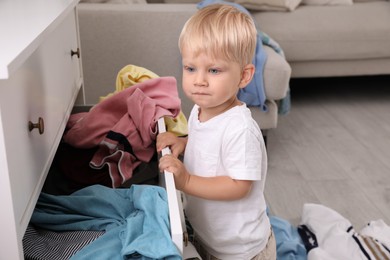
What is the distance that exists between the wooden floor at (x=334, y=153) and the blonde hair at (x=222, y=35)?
84cm

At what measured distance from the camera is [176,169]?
2.97ft

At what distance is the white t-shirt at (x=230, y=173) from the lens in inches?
35.5

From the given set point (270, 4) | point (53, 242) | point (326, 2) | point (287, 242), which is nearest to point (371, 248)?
point (287, 242)

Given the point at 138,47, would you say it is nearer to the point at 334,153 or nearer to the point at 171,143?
the point at 334,153

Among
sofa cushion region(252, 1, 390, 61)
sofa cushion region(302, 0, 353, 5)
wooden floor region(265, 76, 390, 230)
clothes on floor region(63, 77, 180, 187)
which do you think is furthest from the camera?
sofa cushion region(302, 0, 353, 5)

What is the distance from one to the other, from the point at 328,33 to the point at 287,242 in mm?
1435

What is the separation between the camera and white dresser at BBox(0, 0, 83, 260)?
0.67 m

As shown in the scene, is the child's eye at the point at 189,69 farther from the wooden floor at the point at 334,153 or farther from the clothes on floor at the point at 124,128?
the wooden floor at the point at 334,153

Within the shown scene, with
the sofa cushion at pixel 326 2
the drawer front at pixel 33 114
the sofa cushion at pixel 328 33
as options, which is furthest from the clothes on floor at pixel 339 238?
the sofa cushion at pixel 326 2

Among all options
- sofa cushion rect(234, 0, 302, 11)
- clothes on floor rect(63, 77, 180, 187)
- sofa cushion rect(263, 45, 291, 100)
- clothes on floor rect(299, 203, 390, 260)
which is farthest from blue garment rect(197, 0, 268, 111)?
sofa cushion rect(234, 0, 302, 11)

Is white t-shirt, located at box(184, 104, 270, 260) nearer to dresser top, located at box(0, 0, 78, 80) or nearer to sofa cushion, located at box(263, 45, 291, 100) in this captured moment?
dresser top, located at box(0, 0, 78, 80)

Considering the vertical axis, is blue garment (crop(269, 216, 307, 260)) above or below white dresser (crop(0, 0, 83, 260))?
below

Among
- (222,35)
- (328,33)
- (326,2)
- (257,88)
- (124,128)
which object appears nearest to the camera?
(222,35)

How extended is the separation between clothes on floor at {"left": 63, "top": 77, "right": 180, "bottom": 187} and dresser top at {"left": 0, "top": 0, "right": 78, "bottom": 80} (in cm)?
28
